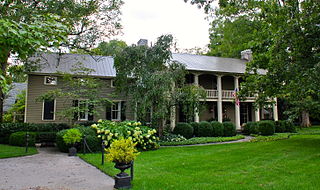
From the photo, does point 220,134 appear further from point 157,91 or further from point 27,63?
point 27,63

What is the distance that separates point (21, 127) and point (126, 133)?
8.79 metres

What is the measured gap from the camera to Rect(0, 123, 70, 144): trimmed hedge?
1554 centimetres

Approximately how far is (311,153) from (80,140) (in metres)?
9.89

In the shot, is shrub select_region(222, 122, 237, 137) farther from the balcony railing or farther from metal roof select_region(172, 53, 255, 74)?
metal roof select_region(172, 53, 255, 74)

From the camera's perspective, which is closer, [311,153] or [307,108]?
[311,153]

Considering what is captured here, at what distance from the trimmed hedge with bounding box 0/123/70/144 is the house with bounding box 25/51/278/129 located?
3.46 feet

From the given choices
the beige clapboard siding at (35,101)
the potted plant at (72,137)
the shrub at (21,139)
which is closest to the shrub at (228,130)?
the beige clapboard siding at (35,101)

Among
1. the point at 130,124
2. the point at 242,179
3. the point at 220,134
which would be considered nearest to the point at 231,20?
the point at 220,134

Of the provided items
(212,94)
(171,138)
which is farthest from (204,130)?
(212,94)

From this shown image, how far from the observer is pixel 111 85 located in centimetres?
2047

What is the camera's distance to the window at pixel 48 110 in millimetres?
18594

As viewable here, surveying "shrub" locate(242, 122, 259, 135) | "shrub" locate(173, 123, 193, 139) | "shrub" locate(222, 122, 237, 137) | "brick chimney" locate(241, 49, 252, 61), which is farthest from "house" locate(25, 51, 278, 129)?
"brick chimney" locate(241, 49, 252, 61)

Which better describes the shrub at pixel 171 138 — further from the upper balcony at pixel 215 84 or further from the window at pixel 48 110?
the window at pixel 48 110

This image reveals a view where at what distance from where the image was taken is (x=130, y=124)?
12352 mm
